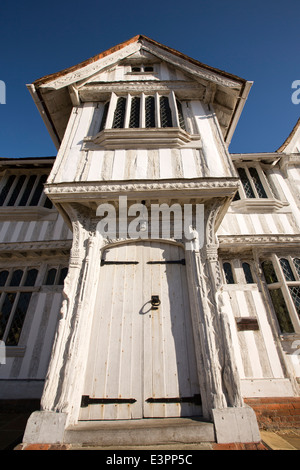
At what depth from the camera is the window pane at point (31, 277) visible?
21.3ft

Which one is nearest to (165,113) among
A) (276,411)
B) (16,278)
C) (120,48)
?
(120,48)

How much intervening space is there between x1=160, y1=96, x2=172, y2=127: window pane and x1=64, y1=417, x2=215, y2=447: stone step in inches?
268

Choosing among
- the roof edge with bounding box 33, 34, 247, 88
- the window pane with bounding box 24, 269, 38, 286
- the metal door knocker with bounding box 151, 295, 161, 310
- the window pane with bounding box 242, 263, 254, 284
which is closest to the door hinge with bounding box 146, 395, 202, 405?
the metal door knocker with bounding box 151, 295, 161, 310

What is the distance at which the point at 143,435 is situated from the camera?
2.86 m

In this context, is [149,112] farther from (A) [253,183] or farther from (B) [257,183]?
(B) [257,183]

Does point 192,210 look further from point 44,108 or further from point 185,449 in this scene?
point 44,108

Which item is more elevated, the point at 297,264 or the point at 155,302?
the point at 297,264

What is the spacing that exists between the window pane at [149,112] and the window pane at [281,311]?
231 inches

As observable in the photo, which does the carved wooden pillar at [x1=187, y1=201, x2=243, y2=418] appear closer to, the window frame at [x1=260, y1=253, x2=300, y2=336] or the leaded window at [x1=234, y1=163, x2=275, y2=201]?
the window frame at [x1=260, y1=253, x2=300, y2=336]

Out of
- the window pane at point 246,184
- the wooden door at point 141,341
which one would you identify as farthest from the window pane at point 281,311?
the window pane at point 246,184

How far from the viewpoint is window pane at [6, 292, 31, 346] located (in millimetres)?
5711

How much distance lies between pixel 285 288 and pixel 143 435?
4.86 meters

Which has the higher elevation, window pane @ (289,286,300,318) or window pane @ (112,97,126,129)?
window pane @ (112,97,126,129)

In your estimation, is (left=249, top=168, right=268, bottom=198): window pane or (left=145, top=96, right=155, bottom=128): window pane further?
(left=249, top=168, right=268, bottom=198): window pane
